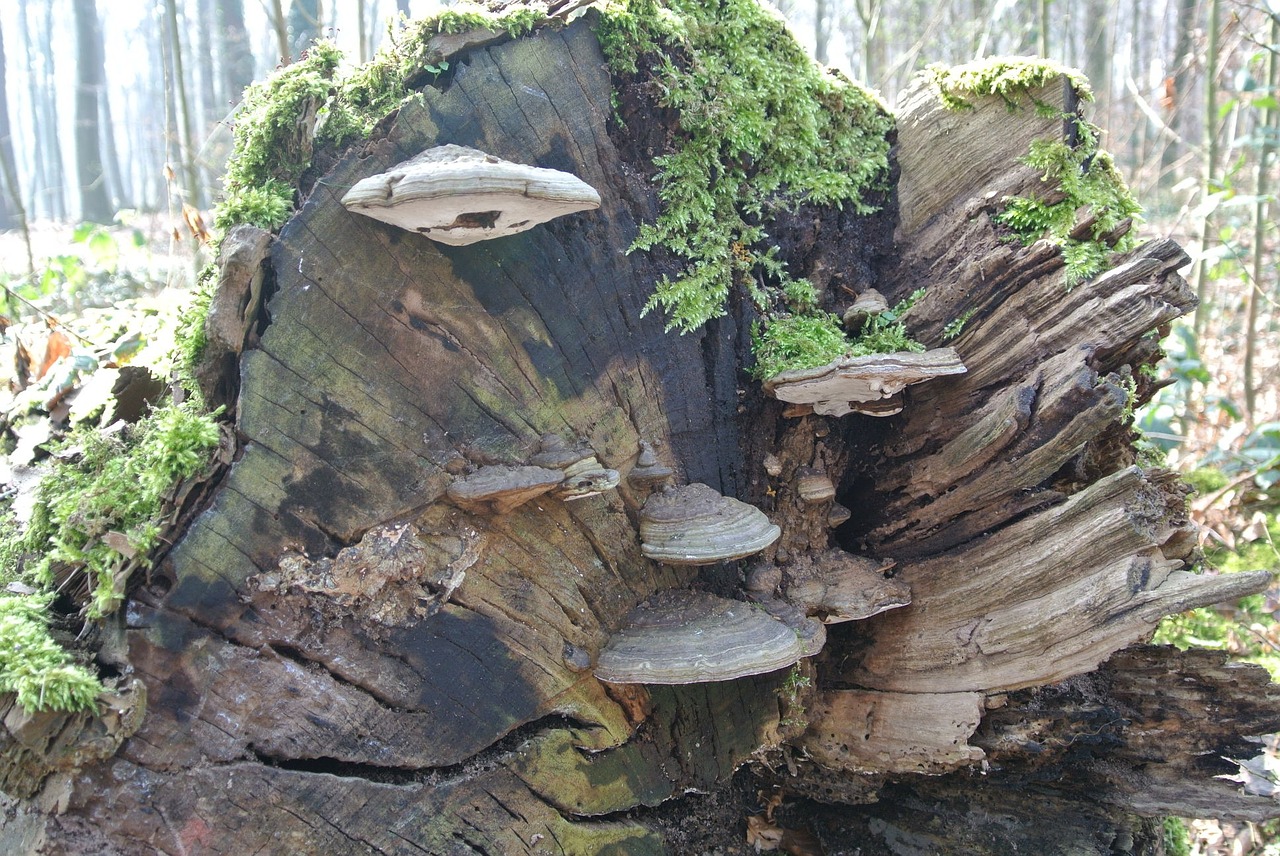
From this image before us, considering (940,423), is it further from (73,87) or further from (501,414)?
(73,87)

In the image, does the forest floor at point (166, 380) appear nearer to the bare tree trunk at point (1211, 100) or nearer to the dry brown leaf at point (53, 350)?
the dry brown leaf at point (53, 350)

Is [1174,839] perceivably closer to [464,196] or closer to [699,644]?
[699,644]

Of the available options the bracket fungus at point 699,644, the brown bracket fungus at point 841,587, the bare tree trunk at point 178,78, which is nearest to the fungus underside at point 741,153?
the brown bracket fungus at point 841,587

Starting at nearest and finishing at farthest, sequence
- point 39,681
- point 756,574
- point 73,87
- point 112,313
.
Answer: point 39,681 → point 756,574 → point 112,313 → point 73,87

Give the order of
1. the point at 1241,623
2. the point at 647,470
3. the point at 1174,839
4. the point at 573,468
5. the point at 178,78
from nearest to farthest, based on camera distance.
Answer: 1. the point at 573,468
2. the point at 647,470
3. the point at 1174,839
4. the point at 1241,623
5. the point at 178,78

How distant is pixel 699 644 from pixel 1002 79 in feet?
9.71

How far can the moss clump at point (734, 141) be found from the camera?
10.8 ft

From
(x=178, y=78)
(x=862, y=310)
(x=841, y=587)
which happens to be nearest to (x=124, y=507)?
(x=841, y=587)

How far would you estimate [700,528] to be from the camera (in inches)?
116

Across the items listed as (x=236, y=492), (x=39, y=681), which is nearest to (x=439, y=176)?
(x=236, y=492)

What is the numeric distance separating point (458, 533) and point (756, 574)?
1.29 meters

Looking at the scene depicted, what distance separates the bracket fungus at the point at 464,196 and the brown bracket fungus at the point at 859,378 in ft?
3.62

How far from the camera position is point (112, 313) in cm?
516

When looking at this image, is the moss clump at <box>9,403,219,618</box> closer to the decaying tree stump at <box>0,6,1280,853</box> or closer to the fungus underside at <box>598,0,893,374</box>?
the decaying tree stump at <box>0,6,1280,853</box>
